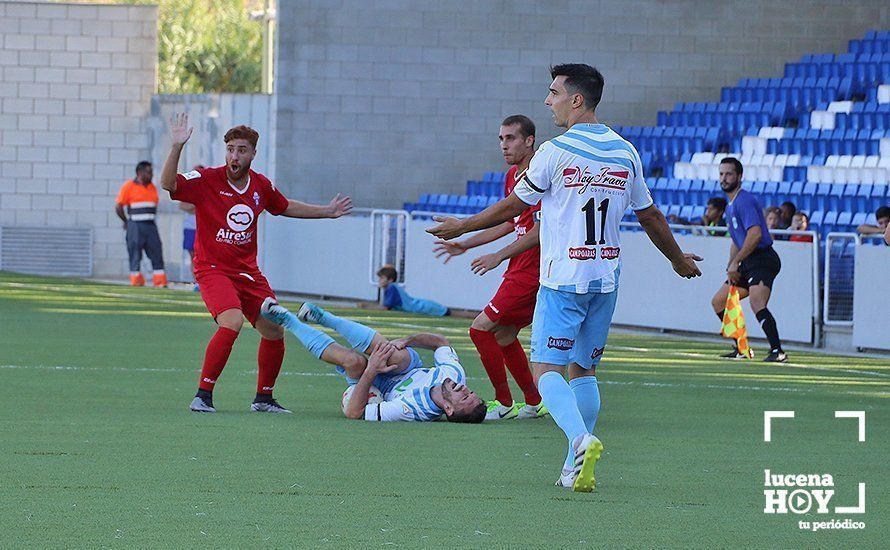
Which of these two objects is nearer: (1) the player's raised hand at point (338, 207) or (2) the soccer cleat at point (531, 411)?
(2) the soccer cleat at point (531, 411)

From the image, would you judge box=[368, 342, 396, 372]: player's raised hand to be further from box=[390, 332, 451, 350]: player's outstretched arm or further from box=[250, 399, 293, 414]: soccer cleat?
box=[250, 399, 293, 414]: soccer cleat

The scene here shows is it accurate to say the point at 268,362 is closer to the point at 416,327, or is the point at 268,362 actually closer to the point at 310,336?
the point at 310,336

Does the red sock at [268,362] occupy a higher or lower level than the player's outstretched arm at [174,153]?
lower

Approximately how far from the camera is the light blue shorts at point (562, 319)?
770 centimetres

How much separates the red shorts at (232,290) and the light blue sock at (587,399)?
9.98 feet

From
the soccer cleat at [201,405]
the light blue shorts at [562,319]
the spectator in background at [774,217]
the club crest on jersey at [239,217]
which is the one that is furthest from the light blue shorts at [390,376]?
the spectator in background at [774,217]

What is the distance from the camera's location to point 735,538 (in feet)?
21.1

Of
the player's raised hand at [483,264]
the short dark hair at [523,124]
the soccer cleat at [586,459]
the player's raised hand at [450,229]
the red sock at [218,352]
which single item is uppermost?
the short dark hair at [523,124]

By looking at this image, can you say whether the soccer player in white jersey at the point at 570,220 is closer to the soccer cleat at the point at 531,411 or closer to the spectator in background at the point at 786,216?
the soccer cleat at the point at 531,411

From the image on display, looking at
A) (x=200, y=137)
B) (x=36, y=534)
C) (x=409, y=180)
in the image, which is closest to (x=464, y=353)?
(x=36, y=534)

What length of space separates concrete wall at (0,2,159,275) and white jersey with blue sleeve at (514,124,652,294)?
2333 centimetres

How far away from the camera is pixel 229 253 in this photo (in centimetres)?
1059

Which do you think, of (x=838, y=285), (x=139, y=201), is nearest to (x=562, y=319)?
(x=838, y=285)

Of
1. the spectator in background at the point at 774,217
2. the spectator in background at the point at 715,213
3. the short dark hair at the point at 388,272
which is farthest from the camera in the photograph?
the short dark hair at the point at 388,272
